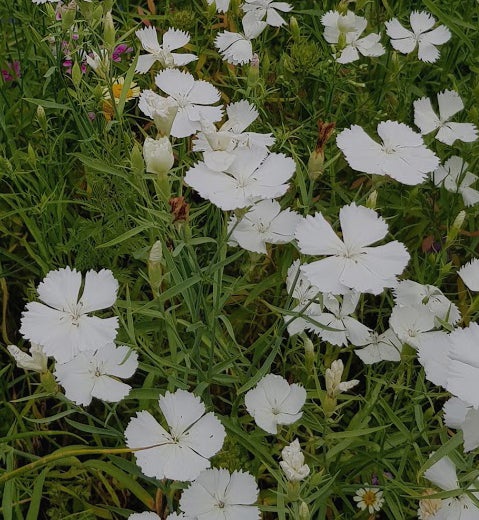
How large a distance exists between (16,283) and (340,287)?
3.52 feet

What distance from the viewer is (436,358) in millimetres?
1261

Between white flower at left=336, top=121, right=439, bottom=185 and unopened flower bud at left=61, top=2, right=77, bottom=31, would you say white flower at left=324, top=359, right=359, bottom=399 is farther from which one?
unopened flower bud at left=61, top=2, right=77, bottom=31

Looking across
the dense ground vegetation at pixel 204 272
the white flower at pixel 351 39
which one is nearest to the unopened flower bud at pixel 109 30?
the dense ground vegetation at pixel 204 272

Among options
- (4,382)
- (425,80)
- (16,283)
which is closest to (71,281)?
(4,382)

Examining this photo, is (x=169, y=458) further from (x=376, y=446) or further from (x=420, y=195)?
(x=420, y=195)

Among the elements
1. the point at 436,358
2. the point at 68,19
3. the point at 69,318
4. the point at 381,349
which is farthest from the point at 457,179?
the point at 69,318

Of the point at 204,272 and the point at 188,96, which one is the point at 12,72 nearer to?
the point at 188,96

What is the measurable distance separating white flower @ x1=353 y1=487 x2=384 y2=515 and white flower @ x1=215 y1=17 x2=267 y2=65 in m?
1.08

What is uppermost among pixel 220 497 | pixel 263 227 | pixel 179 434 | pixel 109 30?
pixel 109 30

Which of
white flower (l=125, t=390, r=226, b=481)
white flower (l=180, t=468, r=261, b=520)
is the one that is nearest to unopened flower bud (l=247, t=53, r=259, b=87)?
white flower (l=125, t=390, r=226, b=481)

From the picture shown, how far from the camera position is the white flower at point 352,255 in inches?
46.3

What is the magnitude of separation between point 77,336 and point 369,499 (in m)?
0.72

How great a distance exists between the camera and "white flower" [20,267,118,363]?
118 cm

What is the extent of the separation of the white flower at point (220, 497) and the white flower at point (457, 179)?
102 cm
